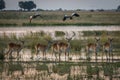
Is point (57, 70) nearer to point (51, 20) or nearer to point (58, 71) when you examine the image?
point (58, 71)

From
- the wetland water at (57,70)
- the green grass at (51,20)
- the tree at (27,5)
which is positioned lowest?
the tree at (27,5)

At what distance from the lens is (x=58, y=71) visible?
52.0 feet

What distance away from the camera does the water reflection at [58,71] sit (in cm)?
1511

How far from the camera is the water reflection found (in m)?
15.1

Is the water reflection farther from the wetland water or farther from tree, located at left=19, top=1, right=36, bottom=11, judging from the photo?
tree, located at left=19, top=1, right=36, bottom=11

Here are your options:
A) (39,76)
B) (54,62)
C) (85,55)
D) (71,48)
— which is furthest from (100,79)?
(71,48)

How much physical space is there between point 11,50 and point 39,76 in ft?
17.1

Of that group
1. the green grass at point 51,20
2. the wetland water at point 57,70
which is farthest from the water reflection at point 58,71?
the green grass at point 51,20

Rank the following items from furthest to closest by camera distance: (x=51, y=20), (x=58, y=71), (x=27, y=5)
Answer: (x=27, y=5) → (x=51, y=20) → (x=58, y=71)

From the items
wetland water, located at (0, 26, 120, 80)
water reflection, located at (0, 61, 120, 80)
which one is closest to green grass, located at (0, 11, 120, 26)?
wetland water, located at (0, 26, 120, 80)

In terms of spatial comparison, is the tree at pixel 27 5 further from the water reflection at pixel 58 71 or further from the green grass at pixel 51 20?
the water reflection at pixel 58 71

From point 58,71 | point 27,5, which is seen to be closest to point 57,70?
point 58,71

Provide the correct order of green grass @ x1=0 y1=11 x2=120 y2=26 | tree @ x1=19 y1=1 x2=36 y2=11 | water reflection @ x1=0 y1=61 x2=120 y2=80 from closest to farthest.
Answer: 1. water reflection @ x1=0 y1=61 x2=120 y2=80
2. green grass @ x1=0 y1=11 x2=120 y2=26
3. tree @ x1=19 y1=1 x2=36 y2=11

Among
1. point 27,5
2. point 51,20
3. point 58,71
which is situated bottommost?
point 27,5
